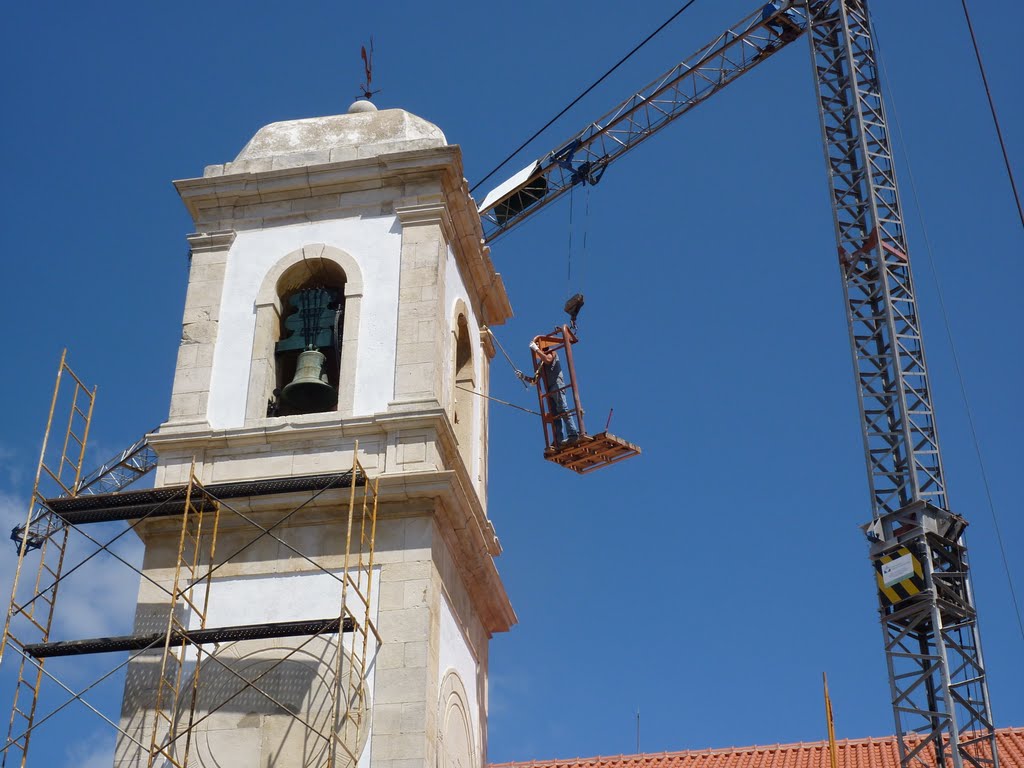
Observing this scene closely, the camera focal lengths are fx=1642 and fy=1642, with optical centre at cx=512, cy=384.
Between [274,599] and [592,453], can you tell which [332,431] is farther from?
[592,453]

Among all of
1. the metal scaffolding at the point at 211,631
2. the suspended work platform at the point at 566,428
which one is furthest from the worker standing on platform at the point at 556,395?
the metal scaffolding at the point at 211,631

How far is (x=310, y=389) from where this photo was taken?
2080 centimetres

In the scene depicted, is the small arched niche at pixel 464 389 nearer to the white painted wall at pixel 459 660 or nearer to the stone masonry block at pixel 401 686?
the white painted wall at pixel 459 660

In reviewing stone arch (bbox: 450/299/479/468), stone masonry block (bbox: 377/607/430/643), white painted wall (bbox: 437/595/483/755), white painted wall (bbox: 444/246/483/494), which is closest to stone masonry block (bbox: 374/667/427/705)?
stone masonry block (bbox: 377/607/430/643)

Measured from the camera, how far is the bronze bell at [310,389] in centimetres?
2072

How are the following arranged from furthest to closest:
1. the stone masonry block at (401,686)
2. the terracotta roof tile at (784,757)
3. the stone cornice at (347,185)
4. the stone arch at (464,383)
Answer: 1. the terracotta roof tile at (784,757)
2. the stone arch at (464,383)
3. the stone cornice at (347,185)
4. the stone masonry block at (401,686)

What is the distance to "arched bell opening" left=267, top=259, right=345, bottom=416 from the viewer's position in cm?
2086

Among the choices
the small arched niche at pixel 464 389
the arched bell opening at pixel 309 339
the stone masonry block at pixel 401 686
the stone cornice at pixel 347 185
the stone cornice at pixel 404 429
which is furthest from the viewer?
the small arched niche at pixel 464 389

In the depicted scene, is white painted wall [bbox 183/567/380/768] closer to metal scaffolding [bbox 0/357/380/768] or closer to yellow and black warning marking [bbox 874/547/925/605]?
metal scaffolding [bbox 0/357/380/768]

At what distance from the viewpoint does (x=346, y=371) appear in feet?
67.2

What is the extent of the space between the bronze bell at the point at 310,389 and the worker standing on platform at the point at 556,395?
926cm

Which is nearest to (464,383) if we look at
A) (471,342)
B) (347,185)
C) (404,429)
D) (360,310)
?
(471,342)

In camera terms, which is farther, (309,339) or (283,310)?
(283,310)

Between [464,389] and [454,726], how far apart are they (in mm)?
5417
